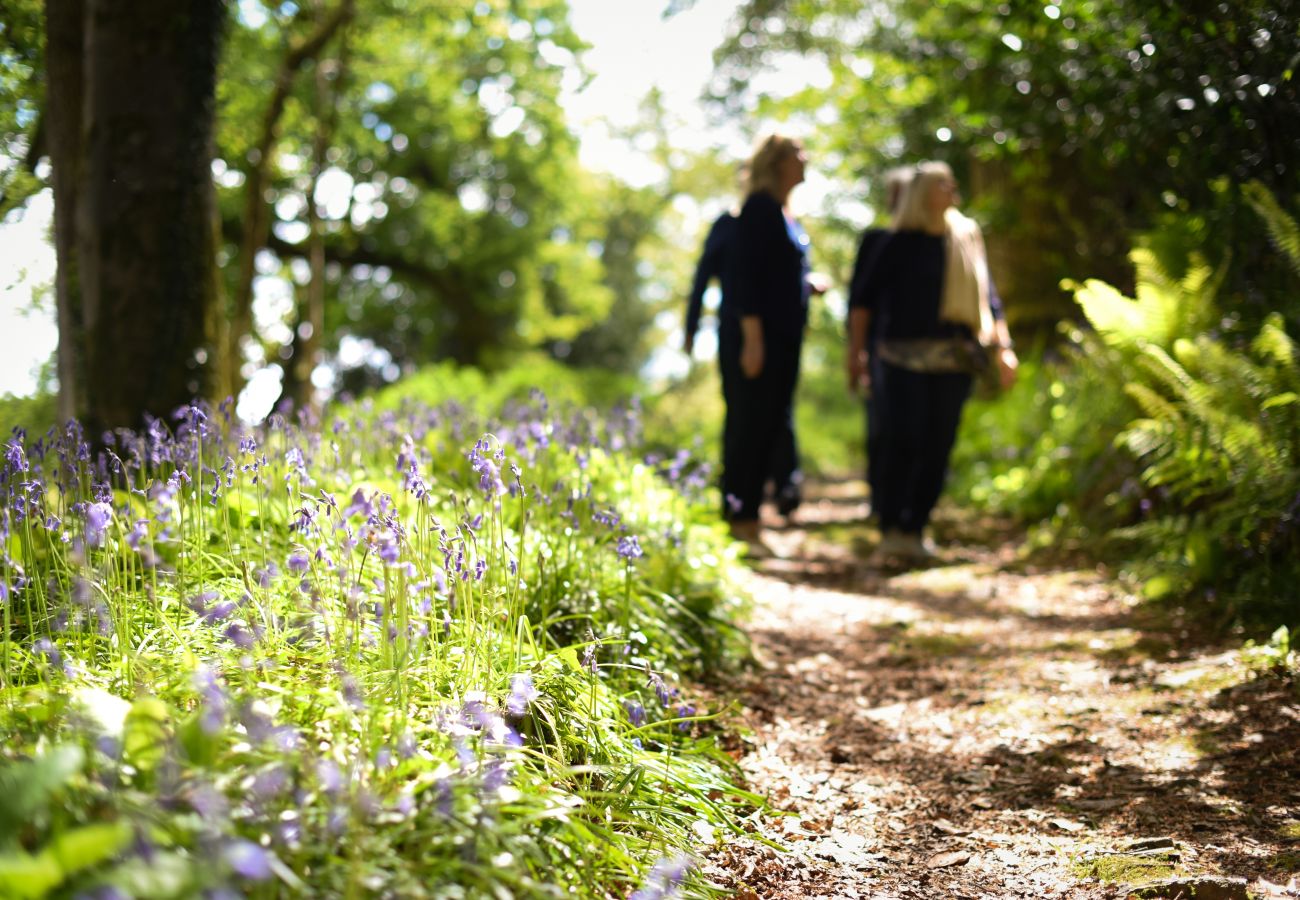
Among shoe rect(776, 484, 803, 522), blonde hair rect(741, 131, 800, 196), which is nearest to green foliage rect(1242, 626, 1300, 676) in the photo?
blonde hair rect(741, 131, 800, 196)

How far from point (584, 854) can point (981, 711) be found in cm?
211

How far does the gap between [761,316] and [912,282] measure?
0.99m

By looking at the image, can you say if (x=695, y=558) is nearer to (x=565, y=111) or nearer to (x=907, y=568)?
(x=907, y=568)

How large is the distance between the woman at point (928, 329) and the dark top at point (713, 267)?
0.92 m

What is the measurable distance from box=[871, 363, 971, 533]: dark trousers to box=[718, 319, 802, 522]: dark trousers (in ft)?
2.08

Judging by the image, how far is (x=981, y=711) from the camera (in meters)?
3.53

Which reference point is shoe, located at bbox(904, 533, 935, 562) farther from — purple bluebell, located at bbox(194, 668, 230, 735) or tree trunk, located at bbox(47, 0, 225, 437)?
purple bluebell, located at bbox(194, 668, 230, 735)

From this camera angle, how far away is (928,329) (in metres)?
6.04

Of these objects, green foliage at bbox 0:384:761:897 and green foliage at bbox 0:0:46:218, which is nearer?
green foliage at bbox 0:384:761:897

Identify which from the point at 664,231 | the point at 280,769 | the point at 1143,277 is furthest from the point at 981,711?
the point at 664,231

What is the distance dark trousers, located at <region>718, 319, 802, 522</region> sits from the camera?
596cm

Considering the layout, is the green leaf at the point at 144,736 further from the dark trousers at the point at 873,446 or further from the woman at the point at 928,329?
the dark trousers at the point at 873,446

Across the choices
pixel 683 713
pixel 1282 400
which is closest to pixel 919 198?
pixel 1282 400

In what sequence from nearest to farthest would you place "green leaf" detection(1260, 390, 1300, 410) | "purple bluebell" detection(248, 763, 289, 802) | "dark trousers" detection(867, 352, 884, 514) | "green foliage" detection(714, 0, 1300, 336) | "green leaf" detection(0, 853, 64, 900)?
"green leaf" detection(0, 853, 64, 900) → "purple bluebell" detection(248, 763, 289, 802) → "green leaf" detection(1260, 390, 1300, 410) → "green foliage" detection(714, 0, 1300, 336) → "dark trousers" detection(867, 352, 884, 514)
